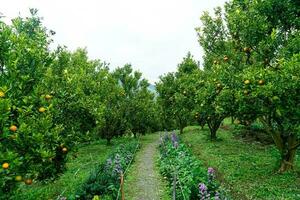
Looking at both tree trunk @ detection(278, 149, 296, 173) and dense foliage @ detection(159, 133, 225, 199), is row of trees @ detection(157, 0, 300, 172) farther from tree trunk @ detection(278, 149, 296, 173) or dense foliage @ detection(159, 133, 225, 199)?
dense foliage @ detection(159, 133, 225, 199)

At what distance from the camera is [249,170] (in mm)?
19719

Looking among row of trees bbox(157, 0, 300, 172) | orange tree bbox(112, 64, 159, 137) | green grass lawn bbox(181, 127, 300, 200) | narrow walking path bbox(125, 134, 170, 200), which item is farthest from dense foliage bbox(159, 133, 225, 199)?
orange tree bbox(112, 64, 159, 137)

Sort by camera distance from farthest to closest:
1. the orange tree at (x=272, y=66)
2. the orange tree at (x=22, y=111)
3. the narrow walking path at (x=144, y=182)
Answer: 1. the narrow walking path at (x=144, y=182)
2. the orange tree at (x=272, y=66)
3. the orange tree at (x=22, y=111)

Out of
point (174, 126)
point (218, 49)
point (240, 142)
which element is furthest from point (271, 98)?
point (174, 126)

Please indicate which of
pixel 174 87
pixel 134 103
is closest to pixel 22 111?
pixel 134 103

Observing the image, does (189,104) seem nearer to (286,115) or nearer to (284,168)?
(284,168)

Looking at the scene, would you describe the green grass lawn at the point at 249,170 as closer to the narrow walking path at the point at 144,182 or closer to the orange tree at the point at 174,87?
the narrow walking path at the point at 144,182

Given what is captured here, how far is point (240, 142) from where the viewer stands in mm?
31391

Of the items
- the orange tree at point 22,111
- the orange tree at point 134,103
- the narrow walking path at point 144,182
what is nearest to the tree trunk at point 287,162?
the narrow walking path at point 144,182

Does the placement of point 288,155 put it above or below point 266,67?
below

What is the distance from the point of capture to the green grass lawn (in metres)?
15.4

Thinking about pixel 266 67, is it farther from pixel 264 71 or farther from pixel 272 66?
pixel 264 71

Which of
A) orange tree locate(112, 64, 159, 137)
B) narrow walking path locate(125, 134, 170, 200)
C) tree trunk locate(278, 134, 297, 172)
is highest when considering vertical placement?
orange tree locate(112, 64, 159, 137)

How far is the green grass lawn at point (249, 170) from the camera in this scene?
15366 mm
